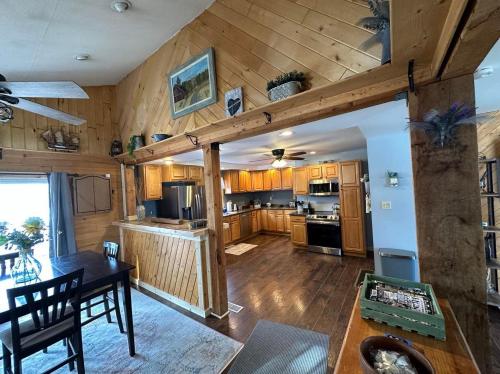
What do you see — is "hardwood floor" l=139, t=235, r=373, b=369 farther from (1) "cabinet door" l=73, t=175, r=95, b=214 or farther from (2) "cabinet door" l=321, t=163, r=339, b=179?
(1) "cabinet door" l=73, t=175, r=95, b=214

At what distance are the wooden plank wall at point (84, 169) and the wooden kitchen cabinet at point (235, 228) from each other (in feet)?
9.41

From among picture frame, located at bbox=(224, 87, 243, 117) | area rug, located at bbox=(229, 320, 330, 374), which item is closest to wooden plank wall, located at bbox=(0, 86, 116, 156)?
picture frame, located at bbox=(224, 87, 243, 117)

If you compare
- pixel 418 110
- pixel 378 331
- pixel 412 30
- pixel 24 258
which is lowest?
pixel 378 331

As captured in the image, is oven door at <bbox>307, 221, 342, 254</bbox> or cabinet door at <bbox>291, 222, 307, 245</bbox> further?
cabinet door at <bbox>291, 222, 307, 245</bbox>

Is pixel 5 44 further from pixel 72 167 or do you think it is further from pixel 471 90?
pixel 471 90

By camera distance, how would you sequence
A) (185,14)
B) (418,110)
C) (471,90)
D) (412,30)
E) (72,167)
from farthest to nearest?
(72,167)
(185,14)
(418,110)
(471,90)
(412,30)

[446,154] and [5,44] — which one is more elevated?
[5,44]

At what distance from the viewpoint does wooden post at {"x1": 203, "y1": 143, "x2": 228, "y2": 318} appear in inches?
104

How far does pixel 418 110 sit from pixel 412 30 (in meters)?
0.56

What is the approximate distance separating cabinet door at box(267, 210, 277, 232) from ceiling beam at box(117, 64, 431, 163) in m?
4.58

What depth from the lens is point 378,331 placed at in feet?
3.46

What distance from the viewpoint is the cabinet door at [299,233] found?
17.5ft

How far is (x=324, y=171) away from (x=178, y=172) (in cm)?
356

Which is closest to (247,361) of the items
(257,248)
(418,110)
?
(418,110)
